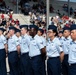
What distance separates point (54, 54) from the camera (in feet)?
27.2

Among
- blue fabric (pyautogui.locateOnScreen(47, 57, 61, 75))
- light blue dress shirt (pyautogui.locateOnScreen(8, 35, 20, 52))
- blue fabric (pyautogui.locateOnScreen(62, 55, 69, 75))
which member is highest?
light blue dress shirt (pyautogui.locateOnScreen(8, 35, 20, 52))

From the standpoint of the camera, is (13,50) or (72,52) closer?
(72,52)

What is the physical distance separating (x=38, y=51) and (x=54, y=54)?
646 mm

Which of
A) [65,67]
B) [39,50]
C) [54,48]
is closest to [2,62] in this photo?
[39,50]

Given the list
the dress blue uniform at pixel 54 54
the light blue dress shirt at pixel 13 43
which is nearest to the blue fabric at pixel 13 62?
the light blue dress shirt at pixel 13 43

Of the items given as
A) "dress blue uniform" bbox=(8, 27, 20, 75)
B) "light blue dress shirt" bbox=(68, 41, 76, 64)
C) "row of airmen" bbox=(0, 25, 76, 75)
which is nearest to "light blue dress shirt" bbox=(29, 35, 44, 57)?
"row of airmen" bbox=(0, 25, 76, 75)

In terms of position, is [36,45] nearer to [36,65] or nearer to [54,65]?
[36,65]

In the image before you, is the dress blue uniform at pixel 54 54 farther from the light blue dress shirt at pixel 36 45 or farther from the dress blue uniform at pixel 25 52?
the dress blue uniform at pixel 25 52

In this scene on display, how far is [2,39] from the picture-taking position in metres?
9.95

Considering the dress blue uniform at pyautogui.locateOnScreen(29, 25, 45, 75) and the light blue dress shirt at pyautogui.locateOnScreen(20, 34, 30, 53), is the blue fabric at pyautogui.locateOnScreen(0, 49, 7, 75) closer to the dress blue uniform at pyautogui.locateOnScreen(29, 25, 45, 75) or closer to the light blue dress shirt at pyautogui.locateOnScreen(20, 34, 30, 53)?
the light blue dress shirt at pyautogui.locateOnScreen(20, 34, 30, 53)

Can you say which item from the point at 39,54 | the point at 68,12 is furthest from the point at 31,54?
the point at 68,12

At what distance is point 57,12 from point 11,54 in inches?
904

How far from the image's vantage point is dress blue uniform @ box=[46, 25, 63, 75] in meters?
8.22

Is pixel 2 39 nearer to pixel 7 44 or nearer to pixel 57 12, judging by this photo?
pixel 7 44
